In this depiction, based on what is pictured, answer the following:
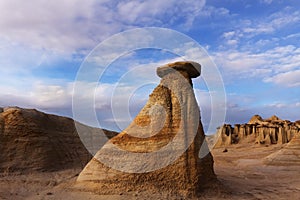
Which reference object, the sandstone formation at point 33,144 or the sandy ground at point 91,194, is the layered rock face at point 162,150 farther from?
the sandstone formation at point 33,144

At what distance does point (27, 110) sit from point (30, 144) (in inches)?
118

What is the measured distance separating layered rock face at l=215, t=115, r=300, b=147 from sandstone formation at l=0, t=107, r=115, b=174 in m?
28.9

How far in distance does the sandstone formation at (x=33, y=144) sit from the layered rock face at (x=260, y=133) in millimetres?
28876

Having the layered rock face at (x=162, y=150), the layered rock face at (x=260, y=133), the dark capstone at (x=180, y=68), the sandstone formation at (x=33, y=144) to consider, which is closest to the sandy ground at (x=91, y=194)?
the layered rock face at (x=162, y=150)

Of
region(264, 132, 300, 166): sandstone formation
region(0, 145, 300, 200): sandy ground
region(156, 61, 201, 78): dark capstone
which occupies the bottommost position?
region(0, 145, 300, 200): sandy ground

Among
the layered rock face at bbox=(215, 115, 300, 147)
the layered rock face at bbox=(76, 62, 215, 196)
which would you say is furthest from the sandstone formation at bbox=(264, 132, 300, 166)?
the layered rock face at bbox=(215, 115, 300, 147)

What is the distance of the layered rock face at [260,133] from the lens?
41.3 metres

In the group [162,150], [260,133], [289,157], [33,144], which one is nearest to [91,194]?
[162,150]

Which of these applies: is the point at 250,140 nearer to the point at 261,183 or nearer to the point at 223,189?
the point at 261,183

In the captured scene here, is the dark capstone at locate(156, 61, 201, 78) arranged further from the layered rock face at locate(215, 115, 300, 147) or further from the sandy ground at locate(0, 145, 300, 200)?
the layered rock face at locate(215, 115, 300, 147)

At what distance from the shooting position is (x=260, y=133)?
4334 cm

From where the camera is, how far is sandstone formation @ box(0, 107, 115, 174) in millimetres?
17219

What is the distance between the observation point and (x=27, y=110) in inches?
794

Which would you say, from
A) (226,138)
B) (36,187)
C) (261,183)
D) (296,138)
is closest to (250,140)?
(226,138)
